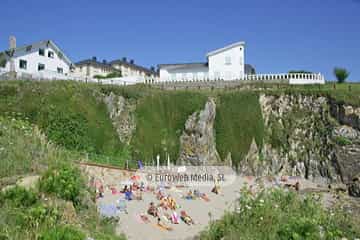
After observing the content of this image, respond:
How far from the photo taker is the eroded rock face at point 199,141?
29109 millimetres

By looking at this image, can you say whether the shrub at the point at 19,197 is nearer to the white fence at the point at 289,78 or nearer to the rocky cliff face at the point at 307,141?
the rocky cliff face at the point at 307,141

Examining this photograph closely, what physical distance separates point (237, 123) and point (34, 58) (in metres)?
26.2

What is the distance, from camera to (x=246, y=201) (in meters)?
11.7

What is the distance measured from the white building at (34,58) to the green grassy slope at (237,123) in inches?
700

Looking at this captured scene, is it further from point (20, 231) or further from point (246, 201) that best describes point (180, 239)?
point (20, 231)

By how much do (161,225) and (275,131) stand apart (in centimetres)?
2209

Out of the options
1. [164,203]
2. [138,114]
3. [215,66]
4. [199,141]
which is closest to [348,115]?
[199,141]

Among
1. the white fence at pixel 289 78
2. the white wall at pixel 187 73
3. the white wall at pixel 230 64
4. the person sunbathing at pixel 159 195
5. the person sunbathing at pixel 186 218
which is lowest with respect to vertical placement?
the person sunbathing at pixel 186 218

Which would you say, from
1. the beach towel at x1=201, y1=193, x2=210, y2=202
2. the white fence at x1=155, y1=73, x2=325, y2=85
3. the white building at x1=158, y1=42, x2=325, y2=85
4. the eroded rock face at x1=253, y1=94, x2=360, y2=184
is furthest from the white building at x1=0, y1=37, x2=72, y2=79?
the eroded rock face at x1=253, y1=94, x2=360, y2=184

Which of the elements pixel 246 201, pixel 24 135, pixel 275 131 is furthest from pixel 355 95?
pixel 24 135

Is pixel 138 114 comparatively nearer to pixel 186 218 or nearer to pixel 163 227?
pixel 186 218

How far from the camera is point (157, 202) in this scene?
17.2m

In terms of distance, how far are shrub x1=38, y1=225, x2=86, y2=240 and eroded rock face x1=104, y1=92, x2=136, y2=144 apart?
21.9 metres

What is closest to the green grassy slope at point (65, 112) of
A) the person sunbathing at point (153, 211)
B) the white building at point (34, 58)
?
the white building at point (34, 58)
